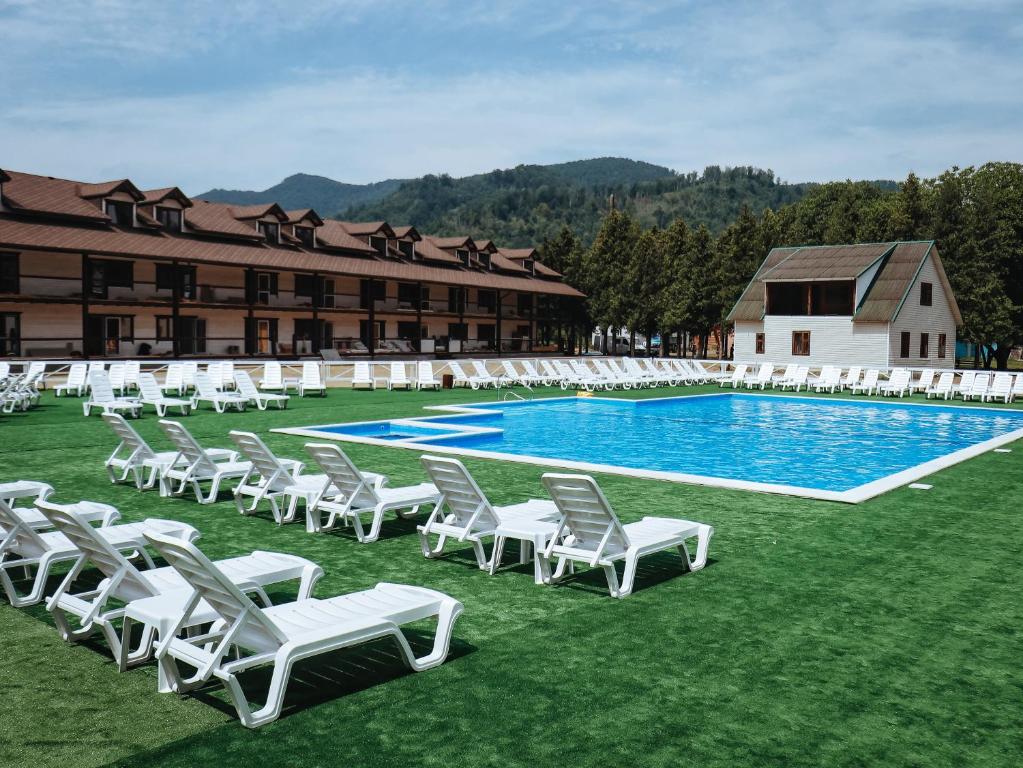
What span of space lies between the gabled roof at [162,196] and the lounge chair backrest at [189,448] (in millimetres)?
32495

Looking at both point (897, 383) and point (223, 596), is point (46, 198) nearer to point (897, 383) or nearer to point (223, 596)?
point (897, 383)

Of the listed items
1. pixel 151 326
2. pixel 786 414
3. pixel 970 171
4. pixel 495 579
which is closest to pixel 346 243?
pixel 151 326

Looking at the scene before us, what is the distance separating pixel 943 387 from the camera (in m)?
29.2

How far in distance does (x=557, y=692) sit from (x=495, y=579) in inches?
91.4

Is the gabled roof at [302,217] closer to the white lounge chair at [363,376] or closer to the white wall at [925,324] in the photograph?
the white lounge chair at [363,376]

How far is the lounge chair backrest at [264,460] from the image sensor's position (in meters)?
8.66

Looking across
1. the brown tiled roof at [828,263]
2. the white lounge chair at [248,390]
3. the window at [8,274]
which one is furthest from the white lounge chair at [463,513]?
the brown tiled roof at [828,263]

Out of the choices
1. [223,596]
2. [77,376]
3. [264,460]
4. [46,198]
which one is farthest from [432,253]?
[223,596]

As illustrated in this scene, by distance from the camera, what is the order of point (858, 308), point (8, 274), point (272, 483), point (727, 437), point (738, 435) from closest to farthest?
point (272, 483) → point (727, 437) → point (738, 435) → point (8, 274) → point (858, 308)

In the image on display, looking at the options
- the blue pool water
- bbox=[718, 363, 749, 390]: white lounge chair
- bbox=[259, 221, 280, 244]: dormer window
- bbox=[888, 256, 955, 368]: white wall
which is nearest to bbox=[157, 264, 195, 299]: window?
bbox=[259, 221, 280, 244]: dormer window

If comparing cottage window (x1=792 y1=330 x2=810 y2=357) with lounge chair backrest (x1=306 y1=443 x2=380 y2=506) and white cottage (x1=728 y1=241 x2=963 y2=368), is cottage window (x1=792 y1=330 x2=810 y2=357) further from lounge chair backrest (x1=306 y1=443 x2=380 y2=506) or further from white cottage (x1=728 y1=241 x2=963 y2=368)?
lounge chair backrest (x1=306 y1=443 x2=380 y2=506)

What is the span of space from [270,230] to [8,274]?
13.7 m

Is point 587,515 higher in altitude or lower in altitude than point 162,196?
lower

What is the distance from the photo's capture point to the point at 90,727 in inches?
161
